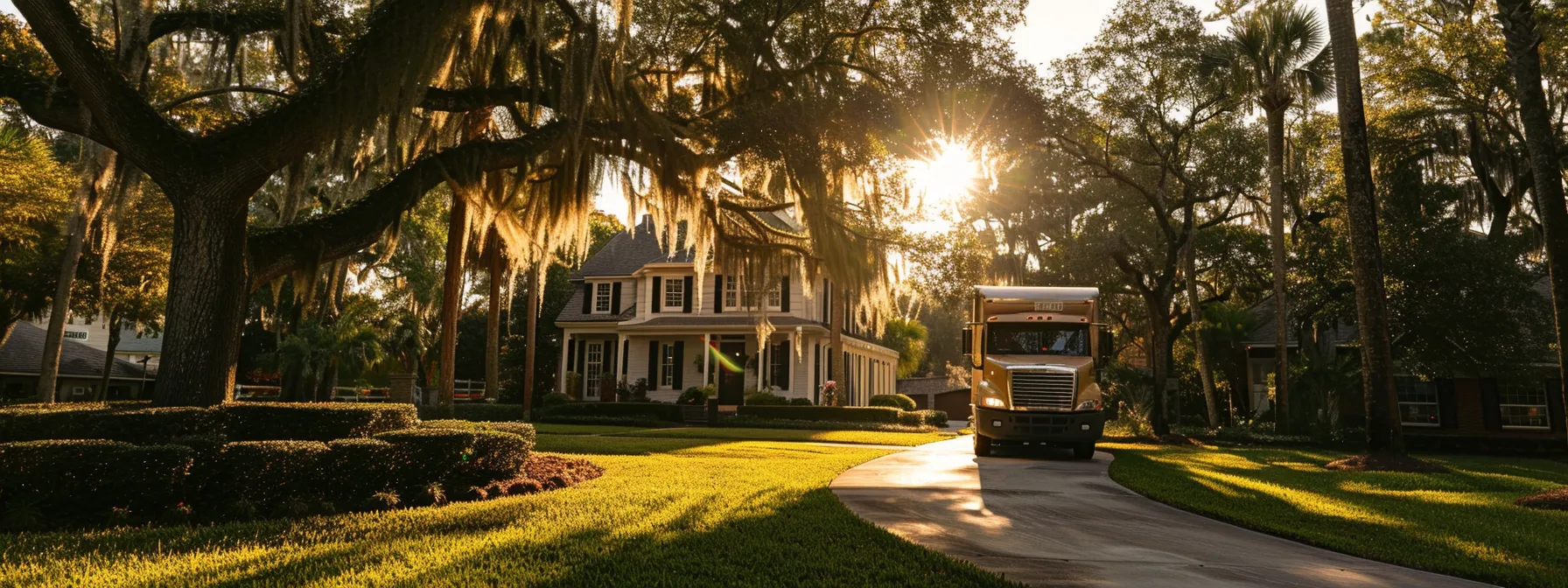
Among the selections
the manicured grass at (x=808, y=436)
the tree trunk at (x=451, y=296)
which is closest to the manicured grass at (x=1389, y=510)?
the manicured grass at (x=808, y=436)

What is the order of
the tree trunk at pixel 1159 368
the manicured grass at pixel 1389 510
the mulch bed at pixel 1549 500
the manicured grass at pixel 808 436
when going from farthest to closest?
1. the tree trunk at pixel 1159 368
2. the manicured grass at pixel 808 436
3. the mulch bed at pixel 1549 500
4. the manicured grass at pixel 1389 510

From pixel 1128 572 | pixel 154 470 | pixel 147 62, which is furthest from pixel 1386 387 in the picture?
pixel 147 62

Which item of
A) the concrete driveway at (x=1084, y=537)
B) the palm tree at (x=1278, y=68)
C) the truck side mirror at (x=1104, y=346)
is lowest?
the concrete driveway at (x=1084, y=537)

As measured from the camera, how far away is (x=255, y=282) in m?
9.34

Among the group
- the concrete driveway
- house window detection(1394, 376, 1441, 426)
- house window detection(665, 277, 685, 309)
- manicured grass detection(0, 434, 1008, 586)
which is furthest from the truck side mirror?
house window detection(665, 277, 685, 309)

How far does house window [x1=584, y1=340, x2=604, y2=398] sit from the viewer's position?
3356 centimetres

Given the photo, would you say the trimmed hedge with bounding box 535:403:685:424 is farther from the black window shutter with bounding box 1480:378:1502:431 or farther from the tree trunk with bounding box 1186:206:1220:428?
the black window shutter with bounding box 1480:378:1502:431

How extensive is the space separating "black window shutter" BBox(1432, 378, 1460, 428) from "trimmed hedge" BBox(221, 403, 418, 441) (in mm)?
29721

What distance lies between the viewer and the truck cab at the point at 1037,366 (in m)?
12.8

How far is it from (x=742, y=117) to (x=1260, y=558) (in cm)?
921

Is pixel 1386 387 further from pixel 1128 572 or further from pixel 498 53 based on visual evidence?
pixel 498 53

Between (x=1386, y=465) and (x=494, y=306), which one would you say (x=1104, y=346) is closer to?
(x=1386, y=465)

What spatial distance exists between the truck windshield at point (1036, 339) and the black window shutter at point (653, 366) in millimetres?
20296

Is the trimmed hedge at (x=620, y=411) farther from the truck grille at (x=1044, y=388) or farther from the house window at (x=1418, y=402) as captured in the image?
the house window at (x=1418, y=402)
